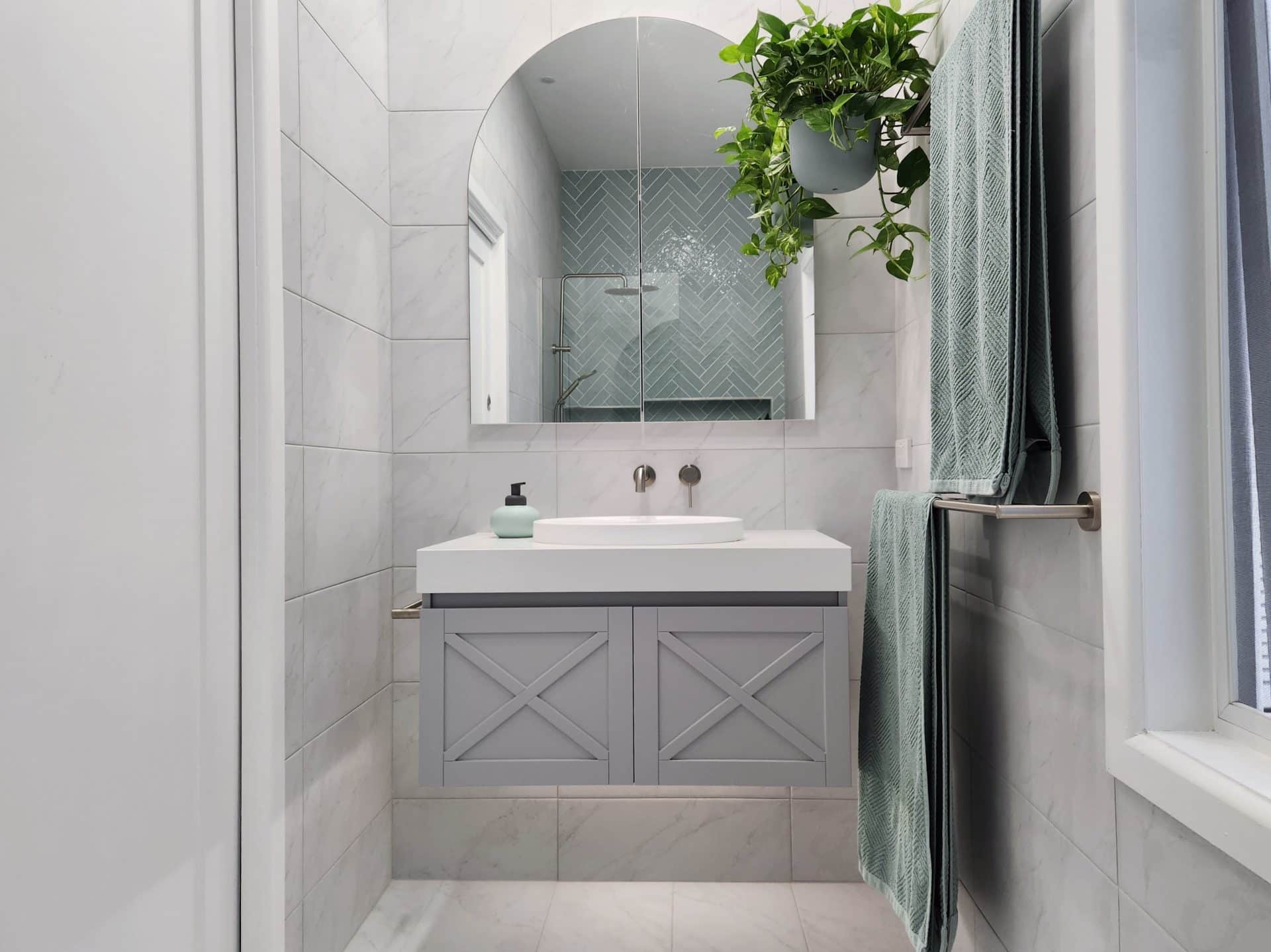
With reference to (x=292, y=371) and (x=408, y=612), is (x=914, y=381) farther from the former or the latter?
(x=292, y=371)

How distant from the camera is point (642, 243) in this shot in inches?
81.9

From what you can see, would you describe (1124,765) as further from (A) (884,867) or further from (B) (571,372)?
(B) (571,372)

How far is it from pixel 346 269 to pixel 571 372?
24.0 inches

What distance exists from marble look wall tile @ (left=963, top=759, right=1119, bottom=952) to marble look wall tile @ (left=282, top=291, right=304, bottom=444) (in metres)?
1.44

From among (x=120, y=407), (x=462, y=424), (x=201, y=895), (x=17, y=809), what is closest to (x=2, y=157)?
(x=120, y=407)

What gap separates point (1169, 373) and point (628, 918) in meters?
1.61

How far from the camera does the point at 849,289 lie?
2031 millimetres

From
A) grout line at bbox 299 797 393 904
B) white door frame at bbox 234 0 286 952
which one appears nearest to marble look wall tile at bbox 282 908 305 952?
grout line at bbox 299 797 393 904

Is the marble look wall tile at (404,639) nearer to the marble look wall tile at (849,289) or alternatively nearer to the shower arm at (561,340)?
the shower arm at (561,340)

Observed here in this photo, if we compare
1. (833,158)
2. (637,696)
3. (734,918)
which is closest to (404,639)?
(637,696)

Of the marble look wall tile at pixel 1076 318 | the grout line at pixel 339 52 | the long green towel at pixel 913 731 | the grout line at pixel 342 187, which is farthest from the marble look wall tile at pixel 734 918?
the grout line at pixel 339 52

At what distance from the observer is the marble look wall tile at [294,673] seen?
4.80ft

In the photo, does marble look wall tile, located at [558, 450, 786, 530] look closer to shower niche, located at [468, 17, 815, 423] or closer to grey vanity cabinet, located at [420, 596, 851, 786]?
shower niche, located at [468, 17, 815, 423]

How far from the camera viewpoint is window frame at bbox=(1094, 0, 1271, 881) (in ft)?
2.88
